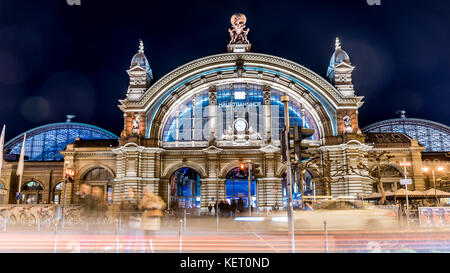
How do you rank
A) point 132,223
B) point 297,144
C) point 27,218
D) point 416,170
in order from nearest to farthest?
point 132,223
point 297,144
point 27,218
point 416,170

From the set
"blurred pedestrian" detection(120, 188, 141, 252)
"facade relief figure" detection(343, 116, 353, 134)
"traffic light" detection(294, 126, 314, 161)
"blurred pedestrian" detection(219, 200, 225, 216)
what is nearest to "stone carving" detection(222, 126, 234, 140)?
"blurred pedestrian" detection(219, 200, 225, 216)

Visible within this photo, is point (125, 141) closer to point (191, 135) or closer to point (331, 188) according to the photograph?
point (191, 135)

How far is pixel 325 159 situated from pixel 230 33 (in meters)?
18.7

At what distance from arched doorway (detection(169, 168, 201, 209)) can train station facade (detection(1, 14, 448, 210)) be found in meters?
0.13

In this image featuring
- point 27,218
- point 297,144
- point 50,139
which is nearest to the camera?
point 297,144

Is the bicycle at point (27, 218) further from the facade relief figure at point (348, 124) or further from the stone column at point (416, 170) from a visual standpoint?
the stone column at point (416, 170)

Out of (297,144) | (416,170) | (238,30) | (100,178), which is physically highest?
(238,30)

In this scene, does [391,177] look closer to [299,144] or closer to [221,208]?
[221,208]

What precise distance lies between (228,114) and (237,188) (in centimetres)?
872

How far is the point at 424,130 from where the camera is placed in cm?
6906

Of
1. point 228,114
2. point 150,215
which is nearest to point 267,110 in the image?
point 228,114

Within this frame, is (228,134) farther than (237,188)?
No

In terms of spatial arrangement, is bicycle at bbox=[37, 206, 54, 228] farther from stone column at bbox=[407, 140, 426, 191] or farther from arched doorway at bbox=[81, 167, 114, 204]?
stone column at bbox=[407, 140, 426, 191]

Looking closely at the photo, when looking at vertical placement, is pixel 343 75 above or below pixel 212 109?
above
